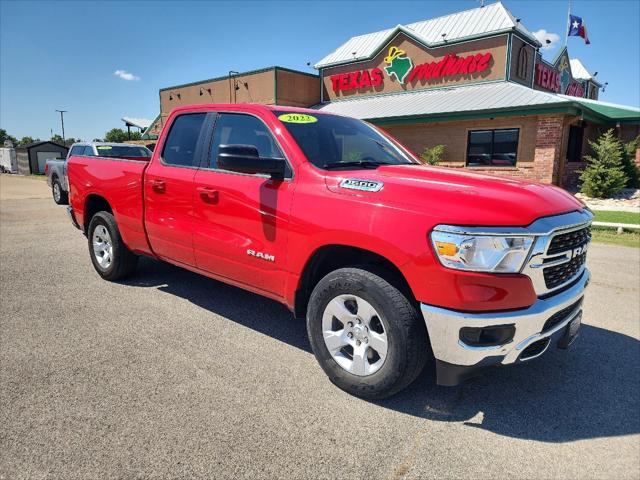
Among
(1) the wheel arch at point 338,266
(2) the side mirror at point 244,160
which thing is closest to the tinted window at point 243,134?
(2) the side mirror at point 244,160

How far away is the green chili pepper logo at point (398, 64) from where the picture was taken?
20.8 meters

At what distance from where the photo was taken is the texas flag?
25.5 m

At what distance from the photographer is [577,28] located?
2562 centimetres

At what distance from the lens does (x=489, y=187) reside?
2.82 m

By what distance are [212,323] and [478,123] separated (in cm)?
1613

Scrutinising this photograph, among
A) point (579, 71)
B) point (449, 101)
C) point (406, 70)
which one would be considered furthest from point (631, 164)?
point (579, 71)

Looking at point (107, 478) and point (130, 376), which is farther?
point (130, 376)

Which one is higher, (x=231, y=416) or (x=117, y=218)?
(x=117, y=218)

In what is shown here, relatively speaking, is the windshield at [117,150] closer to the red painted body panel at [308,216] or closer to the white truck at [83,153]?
the white truck at [83,153]

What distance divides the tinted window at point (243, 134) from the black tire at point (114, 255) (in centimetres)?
190

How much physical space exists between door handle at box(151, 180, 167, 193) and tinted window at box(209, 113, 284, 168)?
0.62 meters

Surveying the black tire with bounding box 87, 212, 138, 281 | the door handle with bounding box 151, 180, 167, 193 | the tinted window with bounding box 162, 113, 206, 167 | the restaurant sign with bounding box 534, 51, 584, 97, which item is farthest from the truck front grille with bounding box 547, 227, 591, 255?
the restaurant sign with bounding box 534, 51, 584, 97

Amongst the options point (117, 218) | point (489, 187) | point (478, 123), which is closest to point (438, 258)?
Answer: point (489, 187)

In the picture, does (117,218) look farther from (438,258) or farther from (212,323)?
(438,258)
